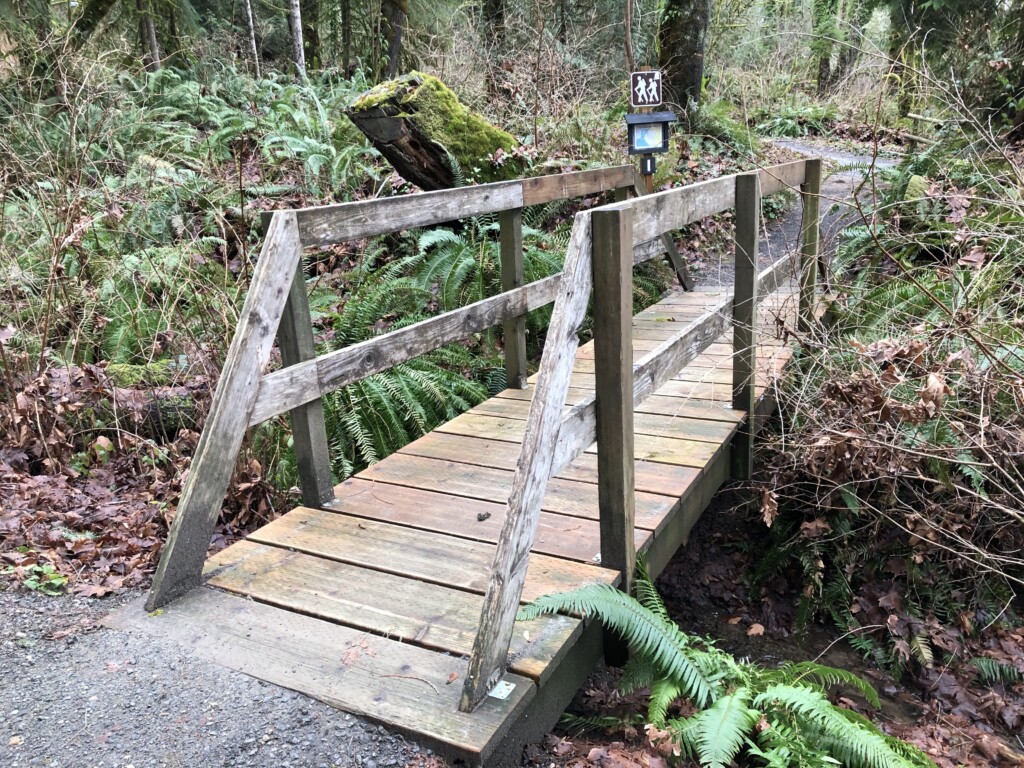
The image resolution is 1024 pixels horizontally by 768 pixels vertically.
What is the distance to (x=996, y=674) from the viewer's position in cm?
377

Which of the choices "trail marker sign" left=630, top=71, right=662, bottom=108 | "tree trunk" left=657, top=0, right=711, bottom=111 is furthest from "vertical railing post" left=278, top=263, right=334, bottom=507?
"tree trunk" left=657, top=0, right=711, bottom=111

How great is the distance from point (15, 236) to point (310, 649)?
5.75 m

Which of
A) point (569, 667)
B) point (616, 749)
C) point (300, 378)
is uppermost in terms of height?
point (300, 378)

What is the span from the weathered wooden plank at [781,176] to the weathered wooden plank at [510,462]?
1.83 metres

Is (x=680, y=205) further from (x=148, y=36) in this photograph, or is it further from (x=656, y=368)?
(x=148, y=36)

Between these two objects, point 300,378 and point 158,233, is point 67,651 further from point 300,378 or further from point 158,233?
point 158,233

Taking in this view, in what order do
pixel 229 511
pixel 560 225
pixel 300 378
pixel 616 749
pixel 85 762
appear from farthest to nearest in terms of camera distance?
pixel 560 225 < pixel 229 511 < pixel 300 378 < pixel 616 749 < pixel 85 762

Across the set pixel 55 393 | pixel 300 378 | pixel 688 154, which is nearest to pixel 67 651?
pixel 300 378

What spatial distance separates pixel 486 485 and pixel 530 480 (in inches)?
57.4

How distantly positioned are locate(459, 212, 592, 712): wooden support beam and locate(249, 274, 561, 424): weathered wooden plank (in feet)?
4.09

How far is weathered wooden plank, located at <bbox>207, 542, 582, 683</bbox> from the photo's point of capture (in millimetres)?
2625

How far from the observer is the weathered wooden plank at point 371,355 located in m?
3.23

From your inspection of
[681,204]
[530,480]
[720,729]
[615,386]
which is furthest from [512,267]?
[720,729]

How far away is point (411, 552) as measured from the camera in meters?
3.28
